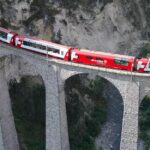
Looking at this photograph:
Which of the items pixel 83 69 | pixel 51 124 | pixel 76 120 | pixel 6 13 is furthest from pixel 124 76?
pixel 6 13

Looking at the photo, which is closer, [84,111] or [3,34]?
[3,34]

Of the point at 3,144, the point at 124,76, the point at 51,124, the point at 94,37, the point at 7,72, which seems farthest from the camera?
the point at 94,37

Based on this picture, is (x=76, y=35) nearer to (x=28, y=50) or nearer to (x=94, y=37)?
(x=94, y=37)

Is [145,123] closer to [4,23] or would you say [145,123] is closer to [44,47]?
[44,47]

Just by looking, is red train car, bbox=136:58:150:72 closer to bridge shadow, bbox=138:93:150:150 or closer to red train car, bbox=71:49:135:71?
red train car, bbox=71:49:135:71

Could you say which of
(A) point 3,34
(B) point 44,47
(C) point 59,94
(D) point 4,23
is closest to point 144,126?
(C) point 59,94

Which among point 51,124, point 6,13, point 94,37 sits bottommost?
point 51,124
